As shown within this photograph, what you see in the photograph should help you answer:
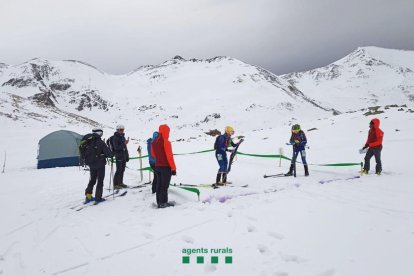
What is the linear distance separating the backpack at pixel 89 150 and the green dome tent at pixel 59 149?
11.1m

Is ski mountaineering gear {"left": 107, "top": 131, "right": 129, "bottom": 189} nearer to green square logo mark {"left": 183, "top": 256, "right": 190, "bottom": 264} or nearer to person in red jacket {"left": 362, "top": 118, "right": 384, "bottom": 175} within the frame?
green square logo mark {"left": 183, "top": 256, "right": 190, "bottom": 264}

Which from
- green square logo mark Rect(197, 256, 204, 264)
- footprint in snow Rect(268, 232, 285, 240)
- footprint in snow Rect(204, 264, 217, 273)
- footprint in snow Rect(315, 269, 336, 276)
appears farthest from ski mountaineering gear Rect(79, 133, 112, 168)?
footprint in snow Rect(315, 269, 336, 276)

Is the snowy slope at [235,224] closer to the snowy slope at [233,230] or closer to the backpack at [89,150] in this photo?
the snowy slope at [233,230]

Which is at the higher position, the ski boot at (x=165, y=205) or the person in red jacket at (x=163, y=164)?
the person in red jacket at (x=163, y=164)

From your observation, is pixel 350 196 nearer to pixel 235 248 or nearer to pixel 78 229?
pixel 235 248

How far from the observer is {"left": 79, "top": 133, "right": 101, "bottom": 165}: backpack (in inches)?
319

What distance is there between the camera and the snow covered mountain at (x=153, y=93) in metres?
68.7

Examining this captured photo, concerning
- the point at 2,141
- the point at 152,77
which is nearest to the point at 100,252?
the point at 2,141

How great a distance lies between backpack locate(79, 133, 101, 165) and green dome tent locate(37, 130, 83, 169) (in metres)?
11.1

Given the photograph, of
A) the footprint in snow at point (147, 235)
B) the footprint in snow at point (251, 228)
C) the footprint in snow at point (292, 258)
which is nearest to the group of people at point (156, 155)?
the footprint in snow at point (147, 235)

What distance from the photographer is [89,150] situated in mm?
8109

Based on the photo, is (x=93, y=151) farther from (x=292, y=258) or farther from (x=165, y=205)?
(x=292, y=258)

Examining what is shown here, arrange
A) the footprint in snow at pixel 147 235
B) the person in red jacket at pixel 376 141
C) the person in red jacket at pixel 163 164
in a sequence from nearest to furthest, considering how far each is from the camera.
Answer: the footprint in snow at pixel 147 235 → the person in red jacket at pixel 163 164 → the person in red jacket at pixel 376 141

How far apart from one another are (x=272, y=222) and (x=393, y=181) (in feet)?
19.9
